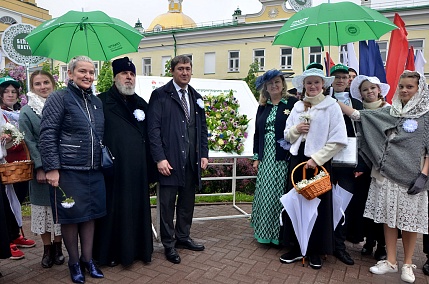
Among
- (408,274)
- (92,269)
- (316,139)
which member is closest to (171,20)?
(316,139)

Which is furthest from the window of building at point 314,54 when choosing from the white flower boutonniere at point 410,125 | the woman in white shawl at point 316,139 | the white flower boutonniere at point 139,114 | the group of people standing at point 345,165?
the white flower boutonniere at point 139,114

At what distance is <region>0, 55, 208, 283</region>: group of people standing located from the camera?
3074mm

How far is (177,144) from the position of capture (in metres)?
3.76

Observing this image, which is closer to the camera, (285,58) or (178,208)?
(178,208)

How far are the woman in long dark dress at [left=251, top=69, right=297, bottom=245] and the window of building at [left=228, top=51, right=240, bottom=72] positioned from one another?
70.5 feet

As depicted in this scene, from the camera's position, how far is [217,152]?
4.93 meters

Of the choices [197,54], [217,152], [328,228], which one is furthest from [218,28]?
[328,228]

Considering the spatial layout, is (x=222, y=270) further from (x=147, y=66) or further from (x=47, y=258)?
(x=147, y=66)

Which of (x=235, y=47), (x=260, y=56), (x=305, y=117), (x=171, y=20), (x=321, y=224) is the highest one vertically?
(x=171, y=20)

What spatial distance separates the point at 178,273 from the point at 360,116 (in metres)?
2.58

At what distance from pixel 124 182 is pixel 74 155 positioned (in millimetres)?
621

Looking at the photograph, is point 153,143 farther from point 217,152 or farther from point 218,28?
point 218,28

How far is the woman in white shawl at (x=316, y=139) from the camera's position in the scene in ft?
11.4

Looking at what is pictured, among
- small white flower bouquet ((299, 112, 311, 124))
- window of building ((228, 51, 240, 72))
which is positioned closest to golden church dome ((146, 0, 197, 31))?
window of building ((228, 51, 240, 72))
